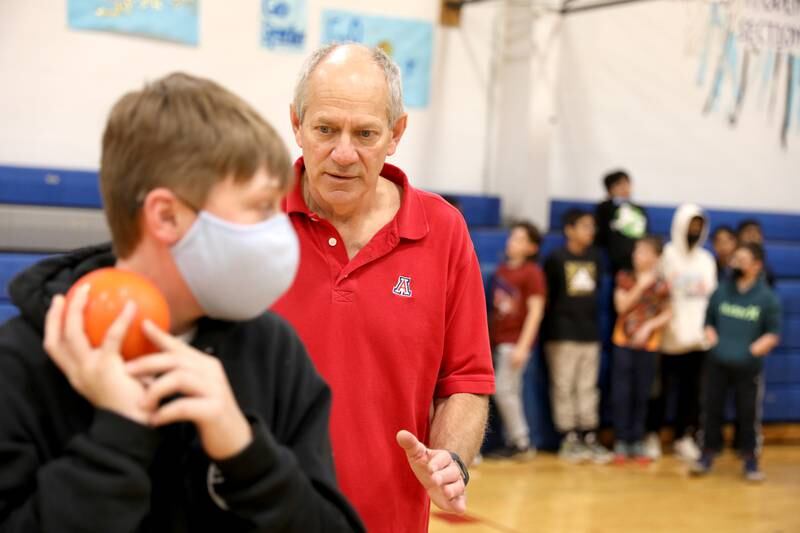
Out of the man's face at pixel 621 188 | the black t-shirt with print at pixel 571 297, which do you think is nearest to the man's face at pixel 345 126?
the black t-shirt with print at pixel 571 297

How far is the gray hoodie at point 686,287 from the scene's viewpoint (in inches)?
309

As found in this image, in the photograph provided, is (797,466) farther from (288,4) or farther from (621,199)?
(288,4)

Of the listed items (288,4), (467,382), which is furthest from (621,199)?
(467,382)

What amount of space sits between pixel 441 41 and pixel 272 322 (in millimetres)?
8712

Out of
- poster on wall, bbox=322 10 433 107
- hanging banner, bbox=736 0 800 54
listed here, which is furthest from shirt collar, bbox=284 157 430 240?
poster on wall, bbox=322 10 433 107

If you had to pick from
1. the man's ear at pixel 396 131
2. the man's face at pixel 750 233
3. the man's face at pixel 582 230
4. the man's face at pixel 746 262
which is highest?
the man's ear at pixel 396 131

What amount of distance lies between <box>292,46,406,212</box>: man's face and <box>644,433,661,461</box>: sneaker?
6162mm

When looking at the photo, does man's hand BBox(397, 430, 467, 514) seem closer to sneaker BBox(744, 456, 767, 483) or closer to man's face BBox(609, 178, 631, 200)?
sneaker BBox(744, 456, 767, 483)

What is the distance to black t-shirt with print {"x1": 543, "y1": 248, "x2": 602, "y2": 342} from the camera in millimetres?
7555

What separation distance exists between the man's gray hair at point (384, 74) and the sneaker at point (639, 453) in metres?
6.02

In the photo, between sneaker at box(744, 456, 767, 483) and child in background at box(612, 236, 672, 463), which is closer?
sneaker at box(744, 456, 767, 483)

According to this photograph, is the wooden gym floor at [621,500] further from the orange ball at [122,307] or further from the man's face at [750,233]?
the orange ball at [122,307]

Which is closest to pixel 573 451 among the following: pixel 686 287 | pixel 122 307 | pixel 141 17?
pixel 686 287

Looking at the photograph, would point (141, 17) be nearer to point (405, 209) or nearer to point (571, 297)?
point (571, 297)
